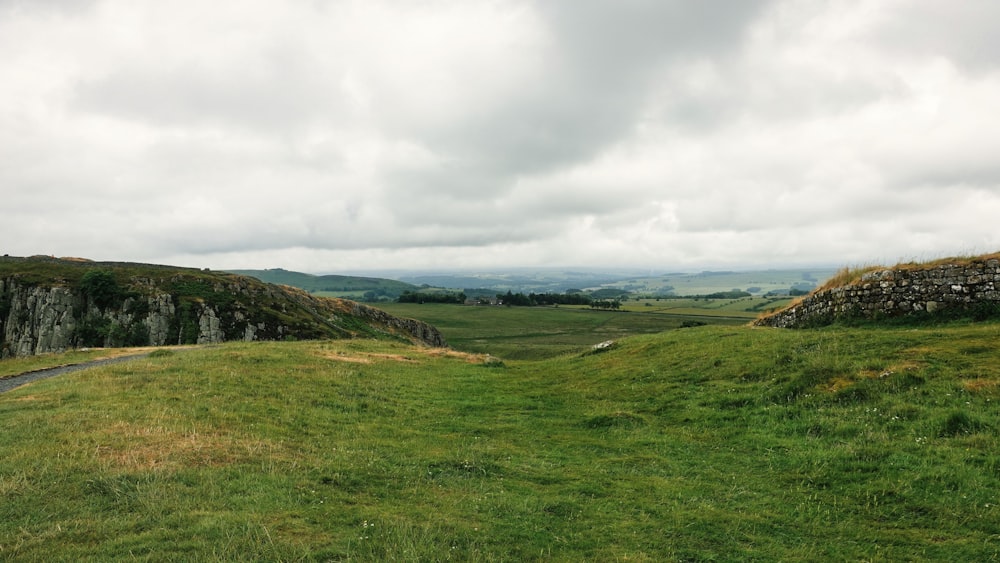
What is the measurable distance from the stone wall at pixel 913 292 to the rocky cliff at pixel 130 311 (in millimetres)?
71433

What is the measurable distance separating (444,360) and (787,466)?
26.9m

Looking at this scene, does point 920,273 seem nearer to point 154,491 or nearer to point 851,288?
point 851,288

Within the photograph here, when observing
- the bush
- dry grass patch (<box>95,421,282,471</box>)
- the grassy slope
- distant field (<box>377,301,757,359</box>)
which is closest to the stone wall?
the grassy slope

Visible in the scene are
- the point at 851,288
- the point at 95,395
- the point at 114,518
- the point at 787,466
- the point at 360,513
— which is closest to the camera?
the point at 114,518

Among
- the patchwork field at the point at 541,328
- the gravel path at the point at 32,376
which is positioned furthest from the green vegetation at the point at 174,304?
the gravel path at the point at 32,376

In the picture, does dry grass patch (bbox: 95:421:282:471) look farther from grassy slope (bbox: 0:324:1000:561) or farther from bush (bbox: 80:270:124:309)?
→ bush (bbox: 80:270:124:309)

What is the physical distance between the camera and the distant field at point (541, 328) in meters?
125

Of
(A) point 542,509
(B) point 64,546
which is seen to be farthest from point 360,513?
(B) point 64,546

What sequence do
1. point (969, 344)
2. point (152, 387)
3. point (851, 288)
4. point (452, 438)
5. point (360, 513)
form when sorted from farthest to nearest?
1. point (851, 288)
2. point (152, 387)
3. point (969, 344)
4. point (452, 438)
5. point (360, 513)

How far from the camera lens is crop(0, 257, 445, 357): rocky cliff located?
232 feet

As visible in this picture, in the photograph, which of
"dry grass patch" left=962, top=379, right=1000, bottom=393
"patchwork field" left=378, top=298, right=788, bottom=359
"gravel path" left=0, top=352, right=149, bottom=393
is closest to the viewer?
"dry grass patch" left=962, top=379, right=1000, bottom=393

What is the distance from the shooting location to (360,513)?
908cm

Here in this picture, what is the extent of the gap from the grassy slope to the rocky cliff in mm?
58109

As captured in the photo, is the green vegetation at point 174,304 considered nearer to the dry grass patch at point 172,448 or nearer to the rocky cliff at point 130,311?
the rocky cliff at point 130,311
